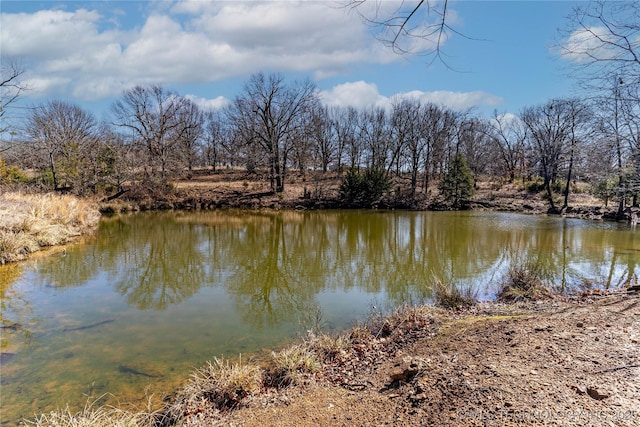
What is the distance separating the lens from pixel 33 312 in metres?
8.10

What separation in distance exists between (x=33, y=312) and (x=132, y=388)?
460 centimetres

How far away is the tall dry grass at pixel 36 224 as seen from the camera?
1237cm

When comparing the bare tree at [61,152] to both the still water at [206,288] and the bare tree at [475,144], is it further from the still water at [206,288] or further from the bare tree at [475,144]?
the bare tree at [475,144]

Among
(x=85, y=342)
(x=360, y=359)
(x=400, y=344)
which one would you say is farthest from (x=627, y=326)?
(x=85, y=342)

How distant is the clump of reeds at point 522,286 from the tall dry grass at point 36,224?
14.4m

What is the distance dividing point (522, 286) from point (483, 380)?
5.82 meters

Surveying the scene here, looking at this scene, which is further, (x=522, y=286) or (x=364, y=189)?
(x=364, y=189)

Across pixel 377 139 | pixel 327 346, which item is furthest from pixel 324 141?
pixel 327 346

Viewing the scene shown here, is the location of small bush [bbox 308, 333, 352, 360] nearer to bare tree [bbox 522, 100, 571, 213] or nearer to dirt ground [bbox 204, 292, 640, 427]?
dirt ground [bbox 204, 292, 640, 427]

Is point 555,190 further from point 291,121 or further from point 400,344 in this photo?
point 400,344

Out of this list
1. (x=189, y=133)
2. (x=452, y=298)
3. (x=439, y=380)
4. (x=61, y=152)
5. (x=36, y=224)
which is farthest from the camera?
(x=189, y=133)

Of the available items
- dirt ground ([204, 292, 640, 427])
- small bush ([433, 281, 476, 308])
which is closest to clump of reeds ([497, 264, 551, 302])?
small bush ([433, 281, 476, 308])

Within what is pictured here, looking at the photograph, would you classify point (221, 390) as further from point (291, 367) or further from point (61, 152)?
point (61, 152)

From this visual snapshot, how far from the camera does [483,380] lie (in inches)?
139
